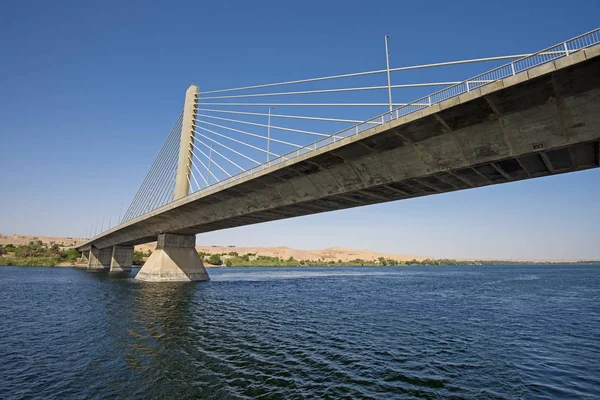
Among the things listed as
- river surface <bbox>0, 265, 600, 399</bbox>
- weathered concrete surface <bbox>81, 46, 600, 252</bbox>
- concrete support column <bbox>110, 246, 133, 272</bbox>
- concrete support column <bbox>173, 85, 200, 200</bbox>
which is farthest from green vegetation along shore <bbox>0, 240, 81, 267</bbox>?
weathered concrete surface <bbox>81, 46, 600, 252</bbox>

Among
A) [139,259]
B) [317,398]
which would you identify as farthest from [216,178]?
[139,259]

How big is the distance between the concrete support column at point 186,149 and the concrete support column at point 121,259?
4437cm

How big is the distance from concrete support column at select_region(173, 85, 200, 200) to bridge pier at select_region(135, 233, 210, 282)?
897 centimetres

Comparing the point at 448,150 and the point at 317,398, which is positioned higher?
the point at 448,150

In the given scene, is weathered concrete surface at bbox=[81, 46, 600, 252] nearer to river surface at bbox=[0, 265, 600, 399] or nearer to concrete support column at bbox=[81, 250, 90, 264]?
river surface at bbox=[0, 265, 600, 399]

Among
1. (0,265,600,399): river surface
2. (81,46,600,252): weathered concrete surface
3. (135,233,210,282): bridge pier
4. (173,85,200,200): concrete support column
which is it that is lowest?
(0,265,600,399): river surface

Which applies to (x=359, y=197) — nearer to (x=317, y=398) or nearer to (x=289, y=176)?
(x=289, y=176)

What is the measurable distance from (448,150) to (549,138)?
4208mm

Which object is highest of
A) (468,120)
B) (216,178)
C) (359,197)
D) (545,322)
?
(216,178)

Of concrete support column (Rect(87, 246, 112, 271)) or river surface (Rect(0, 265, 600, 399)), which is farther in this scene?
concrete support column (Rect(87, 246, 112, 271))

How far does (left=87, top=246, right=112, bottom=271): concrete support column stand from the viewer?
8380 centimetres

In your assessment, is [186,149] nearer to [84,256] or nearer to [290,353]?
[290,353]

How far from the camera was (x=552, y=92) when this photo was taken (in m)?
12.4

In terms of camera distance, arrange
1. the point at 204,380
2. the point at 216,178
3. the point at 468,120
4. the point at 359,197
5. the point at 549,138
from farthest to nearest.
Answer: the point at 216,178 < the point at 359,197 < the point at 468,120 < the point at 549,138 < the point at 204,380
